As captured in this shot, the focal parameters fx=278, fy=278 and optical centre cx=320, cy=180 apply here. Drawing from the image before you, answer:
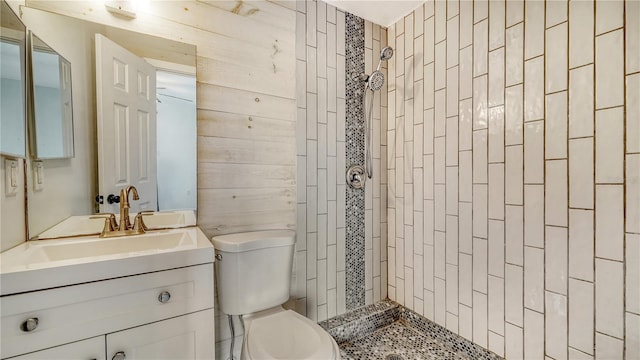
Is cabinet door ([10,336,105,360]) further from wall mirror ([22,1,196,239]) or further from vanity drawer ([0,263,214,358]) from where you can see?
wall mirror ([22,1,196,239])

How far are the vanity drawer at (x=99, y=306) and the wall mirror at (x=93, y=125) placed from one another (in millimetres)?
491

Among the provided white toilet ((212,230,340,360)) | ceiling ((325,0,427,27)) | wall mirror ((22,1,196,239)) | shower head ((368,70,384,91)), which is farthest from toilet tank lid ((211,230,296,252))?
ceiling ((325,0,427,27))

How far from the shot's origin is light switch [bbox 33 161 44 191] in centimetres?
108

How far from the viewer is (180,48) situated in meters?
1.37

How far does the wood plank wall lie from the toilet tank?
0.23 meters

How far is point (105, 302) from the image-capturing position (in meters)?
0.84

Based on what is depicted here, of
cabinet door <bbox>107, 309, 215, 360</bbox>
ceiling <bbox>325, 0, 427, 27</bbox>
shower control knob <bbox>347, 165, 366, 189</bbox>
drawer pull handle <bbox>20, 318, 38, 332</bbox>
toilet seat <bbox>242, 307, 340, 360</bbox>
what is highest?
ceiling <bbox>325, 0, 427, 27</bbox>

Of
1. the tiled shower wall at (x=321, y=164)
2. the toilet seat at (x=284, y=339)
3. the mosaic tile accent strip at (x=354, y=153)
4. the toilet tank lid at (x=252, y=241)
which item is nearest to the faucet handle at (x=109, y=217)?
the toilet tank lid at (x=252, y=241)

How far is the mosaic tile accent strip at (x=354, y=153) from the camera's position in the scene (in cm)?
188

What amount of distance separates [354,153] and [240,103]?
81 cm

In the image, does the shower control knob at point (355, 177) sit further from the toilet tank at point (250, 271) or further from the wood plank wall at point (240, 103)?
the toilet tank at point (250, 271)

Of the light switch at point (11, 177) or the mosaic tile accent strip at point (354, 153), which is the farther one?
the mosaic tile accent strip at point (354, 153)

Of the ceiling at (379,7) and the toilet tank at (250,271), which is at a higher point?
the ceiling at (379,7)
